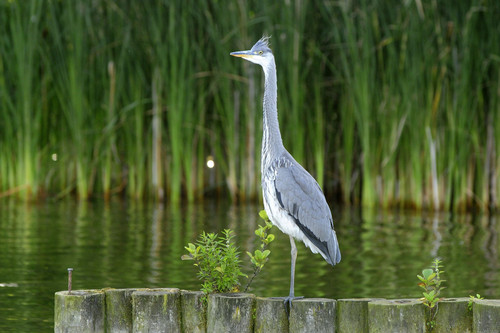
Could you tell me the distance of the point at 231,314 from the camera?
4164 millimetres

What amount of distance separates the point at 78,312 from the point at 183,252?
3783 millimetres

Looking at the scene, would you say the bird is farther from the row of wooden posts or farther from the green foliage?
the row of wooden posts

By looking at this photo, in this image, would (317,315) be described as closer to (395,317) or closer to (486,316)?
(395,317)

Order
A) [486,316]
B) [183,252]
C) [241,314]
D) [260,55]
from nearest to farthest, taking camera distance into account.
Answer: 1. [486,316]
2. [241,314]
3. [260,55]
4. [183,252]

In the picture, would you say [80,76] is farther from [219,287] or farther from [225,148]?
[219,287]

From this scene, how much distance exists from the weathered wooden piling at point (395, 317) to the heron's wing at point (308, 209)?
631 mm

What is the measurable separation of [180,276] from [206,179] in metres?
5.06

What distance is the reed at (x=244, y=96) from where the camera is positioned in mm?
10008

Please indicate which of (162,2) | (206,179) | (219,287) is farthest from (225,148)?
(219,287)

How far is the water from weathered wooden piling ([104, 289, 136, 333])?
40.4 inches

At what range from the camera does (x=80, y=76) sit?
1071cm

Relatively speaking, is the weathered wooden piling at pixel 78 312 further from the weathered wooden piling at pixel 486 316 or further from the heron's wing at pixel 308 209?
the weathered wooden piling at pixel 486 316

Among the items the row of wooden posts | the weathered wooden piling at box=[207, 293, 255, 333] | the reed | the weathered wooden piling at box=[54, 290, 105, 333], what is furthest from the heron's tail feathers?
the reed

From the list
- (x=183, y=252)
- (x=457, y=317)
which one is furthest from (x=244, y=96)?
(x=457, y=317)
